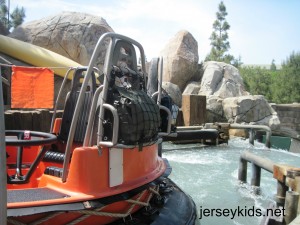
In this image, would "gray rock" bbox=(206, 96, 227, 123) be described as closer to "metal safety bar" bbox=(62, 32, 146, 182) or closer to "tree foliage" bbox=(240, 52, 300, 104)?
"tree foliage" bbox=(240, 52, 300, 104)

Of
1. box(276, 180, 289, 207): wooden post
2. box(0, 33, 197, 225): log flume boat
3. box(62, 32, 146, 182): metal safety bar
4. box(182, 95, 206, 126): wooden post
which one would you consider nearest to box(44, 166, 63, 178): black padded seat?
box(0, 33, 197, 225): log flume boat

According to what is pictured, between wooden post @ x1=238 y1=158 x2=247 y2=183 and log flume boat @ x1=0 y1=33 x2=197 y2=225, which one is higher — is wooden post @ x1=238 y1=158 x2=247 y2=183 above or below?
below

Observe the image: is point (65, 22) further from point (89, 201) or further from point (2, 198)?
point (2, 198)

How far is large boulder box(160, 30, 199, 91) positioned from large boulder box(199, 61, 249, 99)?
0.86 meters

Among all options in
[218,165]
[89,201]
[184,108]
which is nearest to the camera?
[89,201]

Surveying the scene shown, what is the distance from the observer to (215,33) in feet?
117

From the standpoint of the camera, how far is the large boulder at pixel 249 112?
1381 centimetres

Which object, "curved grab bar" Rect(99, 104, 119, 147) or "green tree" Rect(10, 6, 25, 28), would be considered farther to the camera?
"green tree" Rect(10, 6, 25, 28)

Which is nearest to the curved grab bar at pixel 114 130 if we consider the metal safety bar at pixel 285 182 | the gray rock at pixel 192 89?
the metal safety bar at pixel 285 182

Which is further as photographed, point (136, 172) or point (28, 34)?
point (28, 34)

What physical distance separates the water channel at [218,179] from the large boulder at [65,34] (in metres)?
6.81

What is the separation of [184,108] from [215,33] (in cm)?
2638

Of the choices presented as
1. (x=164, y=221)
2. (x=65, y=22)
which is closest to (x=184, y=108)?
(x=65, y=22)

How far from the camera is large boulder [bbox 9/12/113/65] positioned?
46.4ft
